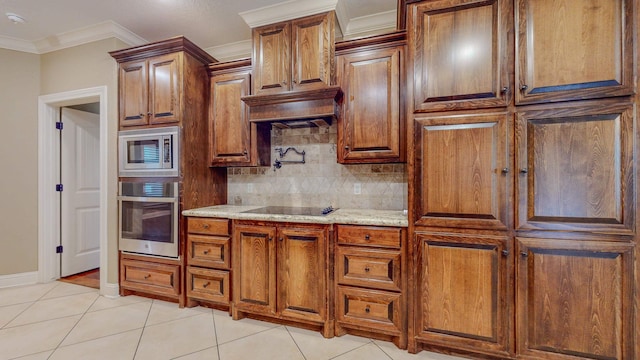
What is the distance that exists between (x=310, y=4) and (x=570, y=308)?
2791 mm

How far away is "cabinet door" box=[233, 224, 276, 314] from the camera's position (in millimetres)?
2152

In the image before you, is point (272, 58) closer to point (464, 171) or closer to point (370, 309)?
point (464, 171)

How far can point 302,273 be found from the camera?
6.82 ft

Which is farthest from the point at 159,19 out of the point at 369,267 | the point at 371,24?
the point at 369,267

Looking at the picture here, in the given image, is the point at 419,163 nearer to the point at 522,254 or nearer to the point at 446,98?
the point at 446,98

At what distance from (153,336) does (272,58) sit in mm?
2425

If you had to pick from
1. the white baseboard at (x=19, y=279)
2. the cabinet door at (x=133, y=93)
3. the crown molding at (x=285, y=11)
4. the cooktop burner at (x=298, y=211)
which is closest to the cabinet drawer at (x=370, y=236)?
the cooktop burner at (x=298, y=211)

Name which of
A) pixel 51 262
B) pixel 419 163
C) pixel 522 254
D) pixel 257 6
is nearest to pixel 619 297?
pixel 522 254

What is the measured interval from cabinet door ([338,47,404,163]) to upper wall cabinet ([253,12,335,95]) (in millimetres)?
176

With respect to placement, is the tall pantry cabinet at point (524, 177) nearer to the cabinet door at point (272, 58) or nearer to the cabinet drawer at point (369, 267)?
the cabinet drawer at point (369, 267)

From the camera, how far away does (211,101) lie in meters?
2.74

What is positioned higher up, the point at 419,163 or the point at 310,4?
the point at 310,4

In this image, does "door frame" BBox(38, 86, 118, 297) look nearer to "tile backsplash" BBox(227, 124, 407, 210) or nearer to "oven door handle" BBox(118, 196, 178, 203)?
"oven door handle" BBox(118, 196, 178, 203)

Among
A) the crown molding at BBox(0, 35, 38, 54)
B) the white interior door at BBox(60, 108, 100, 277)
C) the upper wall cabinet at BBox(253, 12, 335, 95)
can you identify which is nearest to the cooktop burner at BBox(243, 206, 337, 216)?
the upper wall cabinet at BBox(253, 12, 335, 95)
